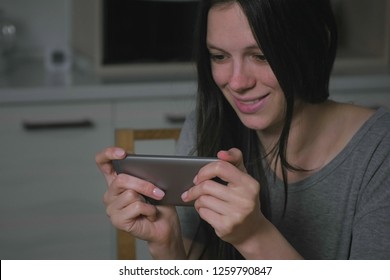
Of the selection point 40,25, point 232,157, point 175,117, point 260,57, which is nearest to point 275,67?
point 260,57

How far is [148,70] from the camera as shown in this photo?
1953 millimetres

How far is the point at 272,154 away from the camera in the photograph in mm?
1097

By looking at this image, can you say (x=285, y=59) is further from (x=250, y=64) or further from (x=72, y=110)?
A: (x=72, y=110)

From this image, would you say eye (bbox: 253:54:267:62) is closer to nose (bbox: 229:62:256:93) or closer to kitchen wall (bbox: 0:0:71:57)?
nose (bbox: 229:62:256:93)

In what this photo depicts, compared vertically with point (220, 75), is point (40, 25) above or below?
below

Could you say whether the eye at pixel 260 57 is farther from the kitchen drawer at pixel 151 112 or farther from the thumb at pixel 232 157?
the kitchen drawer at pixel 151 112

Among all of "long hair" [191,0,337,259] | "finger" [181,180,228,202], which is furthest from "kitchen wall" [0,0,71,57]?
"finger" [181,180,228,202]

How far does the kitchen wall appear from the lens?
226cm

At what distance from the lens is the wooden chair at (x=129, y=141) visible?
114 cm

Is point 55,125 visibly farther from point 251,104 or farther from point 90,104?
point 251,104

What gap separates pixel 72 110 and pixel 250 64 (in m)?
0.90

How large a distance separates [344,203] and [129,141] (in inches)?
14.3

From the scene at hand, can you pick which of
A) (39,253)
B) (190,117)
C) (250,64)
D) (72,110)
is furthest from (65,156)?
(250,64)

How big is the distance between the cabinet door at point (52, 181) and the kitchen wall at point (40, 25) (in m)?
0.55
